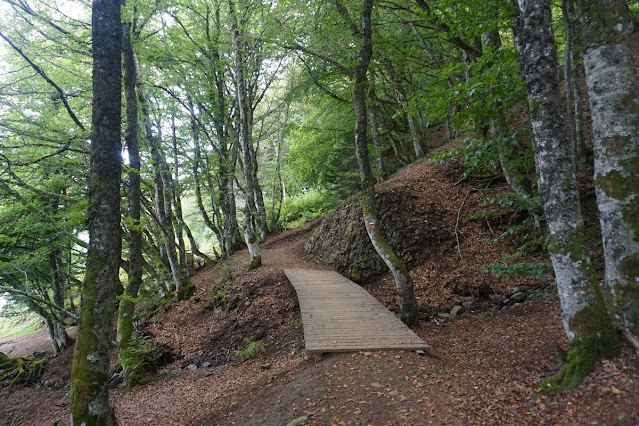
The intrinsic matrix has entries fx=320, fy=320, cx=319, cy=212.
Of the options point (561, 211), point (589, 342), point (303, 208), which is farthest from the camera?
point (303, 208)

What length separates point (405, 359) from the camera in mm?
5027

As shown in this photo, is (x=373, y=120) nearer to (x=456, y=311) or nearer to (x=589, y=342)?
(x=456, y=311)

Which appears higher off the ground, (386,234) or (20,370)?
(386,234)

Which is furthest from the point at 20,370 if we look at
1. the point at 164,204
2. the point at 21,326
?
the point at 21,326

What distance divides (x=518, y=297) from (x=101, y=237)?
26.3 feet

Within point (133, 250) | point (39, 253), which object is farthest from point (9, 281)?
point (133, 250)

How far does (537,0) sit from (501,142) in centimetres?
282

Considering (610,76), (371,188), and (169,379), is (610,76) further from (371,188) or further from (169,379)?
(169,379)

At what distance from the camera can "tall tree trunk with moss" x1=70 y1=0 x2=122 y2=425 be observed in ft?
12.9

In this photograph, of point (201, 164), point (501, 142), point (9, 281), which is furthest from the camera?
point (201, 164)

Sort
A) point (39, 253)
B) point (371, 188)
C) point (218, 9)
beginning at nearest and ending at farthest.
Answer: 1. point (371, 188)
2. point (39, 253)
3. point (218, 9)

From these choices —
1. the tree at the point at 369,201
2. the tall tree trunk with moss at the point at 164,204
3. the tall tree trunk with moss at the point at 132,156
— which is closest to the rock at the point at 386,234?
the tree at the point at 369,201

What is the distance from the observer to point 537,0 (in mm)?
3447

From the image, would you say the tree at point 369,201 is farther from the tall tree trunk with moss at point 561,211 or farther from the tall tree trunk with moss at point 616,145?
the tall tree trunk with moss at point 616,145
